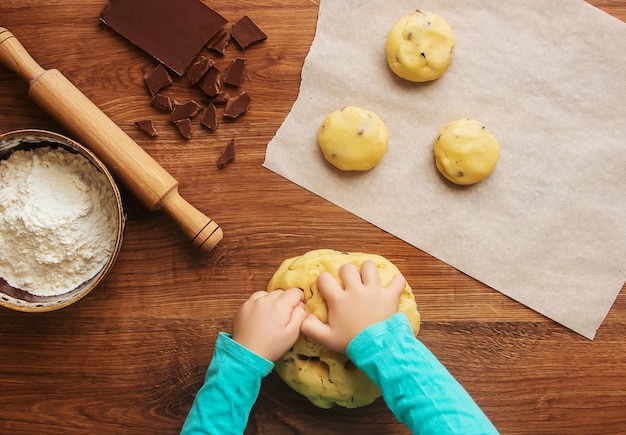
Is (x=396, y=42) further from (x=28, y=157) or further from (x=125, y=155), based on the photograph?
(x=28, y=157)

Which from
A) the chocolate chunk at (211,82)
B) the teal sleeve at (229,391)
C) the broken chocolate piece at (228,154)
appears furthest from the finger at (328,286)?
the chocolate chunk at (211,82)

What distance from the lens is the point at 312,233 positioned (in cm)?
92

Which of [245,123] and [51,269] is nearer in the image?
[51,269]

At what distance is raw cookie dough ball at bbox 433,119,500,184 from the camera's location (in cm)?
88

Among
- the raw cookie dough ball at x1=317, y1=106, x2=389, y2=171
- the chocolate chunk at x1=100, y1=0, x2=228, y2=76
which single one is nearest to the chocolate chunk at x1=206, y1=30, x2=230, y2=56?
the chocolate chunk at x1=100, y1=0, x2=228, y2=76

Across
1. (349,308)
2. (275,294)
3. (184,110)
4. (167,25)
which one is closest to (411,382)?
(349,308)

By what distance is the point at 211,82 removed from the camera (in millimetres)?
920

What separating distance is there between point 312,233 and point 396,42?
0.35 meters

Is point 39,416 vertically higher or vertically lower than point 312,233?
lower

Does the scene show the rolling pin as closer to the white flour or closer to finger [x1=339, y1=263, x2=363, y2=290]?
the white flour

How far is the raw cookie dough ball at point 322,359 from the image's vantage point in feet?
2.60

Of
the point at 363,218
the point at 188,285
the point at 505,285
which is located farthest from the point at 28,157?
the point at 505,285

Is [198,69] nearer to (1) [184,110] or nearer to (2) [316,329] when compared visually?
(1) [184,110]

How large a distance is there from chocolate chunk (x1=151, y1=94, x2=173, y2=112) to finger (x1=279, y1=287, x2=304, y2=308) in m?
0.39
